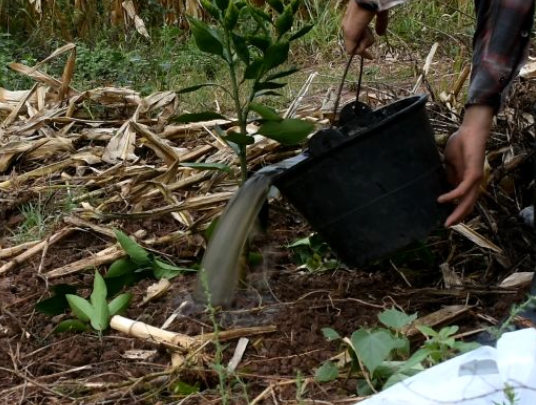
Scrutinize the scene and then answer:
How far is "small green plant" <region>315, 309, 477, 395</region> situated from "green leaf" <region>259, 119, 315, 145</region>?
0.61 meters

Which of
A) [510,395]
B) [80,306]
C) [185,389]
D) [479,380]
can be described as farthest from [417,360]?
[80,306]

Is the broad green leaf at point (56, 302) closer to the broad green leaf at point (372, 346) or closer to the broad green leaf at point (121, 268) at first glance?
the broad green leaf at point (121, 268)

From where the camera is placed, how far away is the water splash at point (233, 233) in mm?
2186

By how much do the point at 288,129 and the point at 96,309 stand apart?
630 mm

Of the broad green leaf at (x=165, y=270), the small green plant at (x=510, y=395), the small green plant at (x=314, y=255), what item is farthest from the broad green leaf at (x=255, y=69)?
the small green plant at (x=510, y=395)

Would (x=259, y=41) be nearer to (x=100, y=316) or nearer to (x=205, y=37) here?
(x=205, y=37)

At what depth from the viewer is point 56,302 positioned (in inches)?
93.4

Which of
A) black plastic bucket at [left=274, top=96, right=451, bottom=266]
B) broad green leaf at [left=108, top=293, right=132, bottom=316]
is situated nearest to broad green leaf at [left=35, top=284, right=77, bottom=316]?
broad green leaf at [left=108, top=293, right=132, bottom=316]

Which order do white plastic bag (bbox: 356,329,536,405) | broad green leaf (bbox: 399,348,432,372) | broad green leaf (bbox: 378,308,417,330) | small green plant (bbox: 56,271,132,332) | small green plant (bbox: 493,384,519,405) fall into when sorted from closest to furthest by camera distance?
small green plant (bbox: 493,384,519,405), white plastic bag (bbox: 356,329,536,405), broad green leaf (bbox: 399,348,432,372), broad green leaf (bbox: 378,308,417,330), small green plant (bbox: 56,271,132,332)

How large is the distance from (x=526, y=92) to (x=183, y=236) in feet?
3.62

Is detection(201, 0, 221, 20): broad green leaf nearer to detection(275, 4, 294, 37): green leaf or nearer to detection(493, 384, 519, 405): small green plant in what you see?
detection(275, 4, 294, 37): green leaf

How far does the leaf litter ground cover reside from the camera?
204cm

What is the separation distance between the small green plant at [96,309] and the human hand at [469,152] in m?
0.83

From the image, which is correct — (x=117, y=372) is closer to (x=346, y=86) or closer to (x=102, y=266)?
(x=102, y=266)
